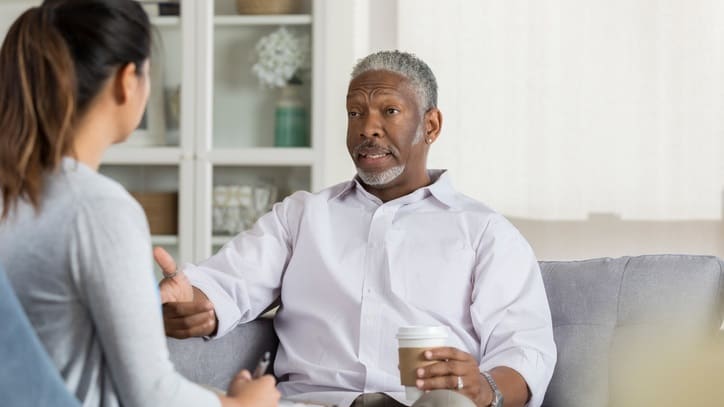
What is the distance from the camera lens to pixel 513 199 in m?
3.88

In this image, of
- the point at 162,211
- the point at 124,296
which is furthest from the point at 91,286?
the point at 162,211

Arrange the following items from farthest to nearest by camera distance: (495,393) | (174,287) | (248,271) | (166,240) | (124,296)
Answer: (166,240), (248,271), (174,287), (495,393), (124,296)

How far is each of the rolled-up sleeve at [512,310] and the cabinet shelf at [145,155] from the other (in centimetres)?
203

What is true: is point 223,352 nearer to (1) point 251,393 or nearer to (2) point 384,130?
(2) point 384,130

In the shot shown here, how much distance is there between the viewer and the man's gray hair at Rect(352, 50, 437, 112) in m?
2.25

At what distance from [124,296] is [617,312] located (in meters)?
1.26

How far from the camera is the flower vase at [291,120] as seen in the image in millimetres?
3854

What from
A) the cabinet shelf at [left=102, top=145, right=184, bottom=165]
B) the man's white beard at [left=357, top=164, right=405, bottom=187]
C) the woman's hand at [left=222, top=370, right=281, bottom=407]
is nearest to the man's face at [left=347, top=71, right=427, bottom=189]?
the man's white beard at [left=357, top=164, right=405, bottom=187]

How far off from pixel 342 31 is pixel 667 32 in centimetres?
117

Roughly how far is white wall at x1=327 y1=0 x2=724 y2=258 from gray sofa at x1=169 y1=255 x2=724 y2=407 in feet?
5.69

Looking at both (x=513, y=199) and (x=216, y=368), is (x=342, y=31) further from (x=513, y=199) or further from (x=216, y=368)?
(x=216, y=368)

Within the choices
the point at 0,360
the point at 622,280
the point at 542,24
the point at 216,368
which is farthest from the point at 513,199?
the point at 0,360

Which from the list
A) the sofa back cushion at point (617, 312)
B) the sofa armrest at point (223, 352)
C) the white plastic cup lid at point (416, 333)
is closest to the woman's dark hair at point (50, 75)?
the white plastic cup lid at point (416, 333)

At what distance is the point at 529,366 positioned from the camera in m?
1.89
